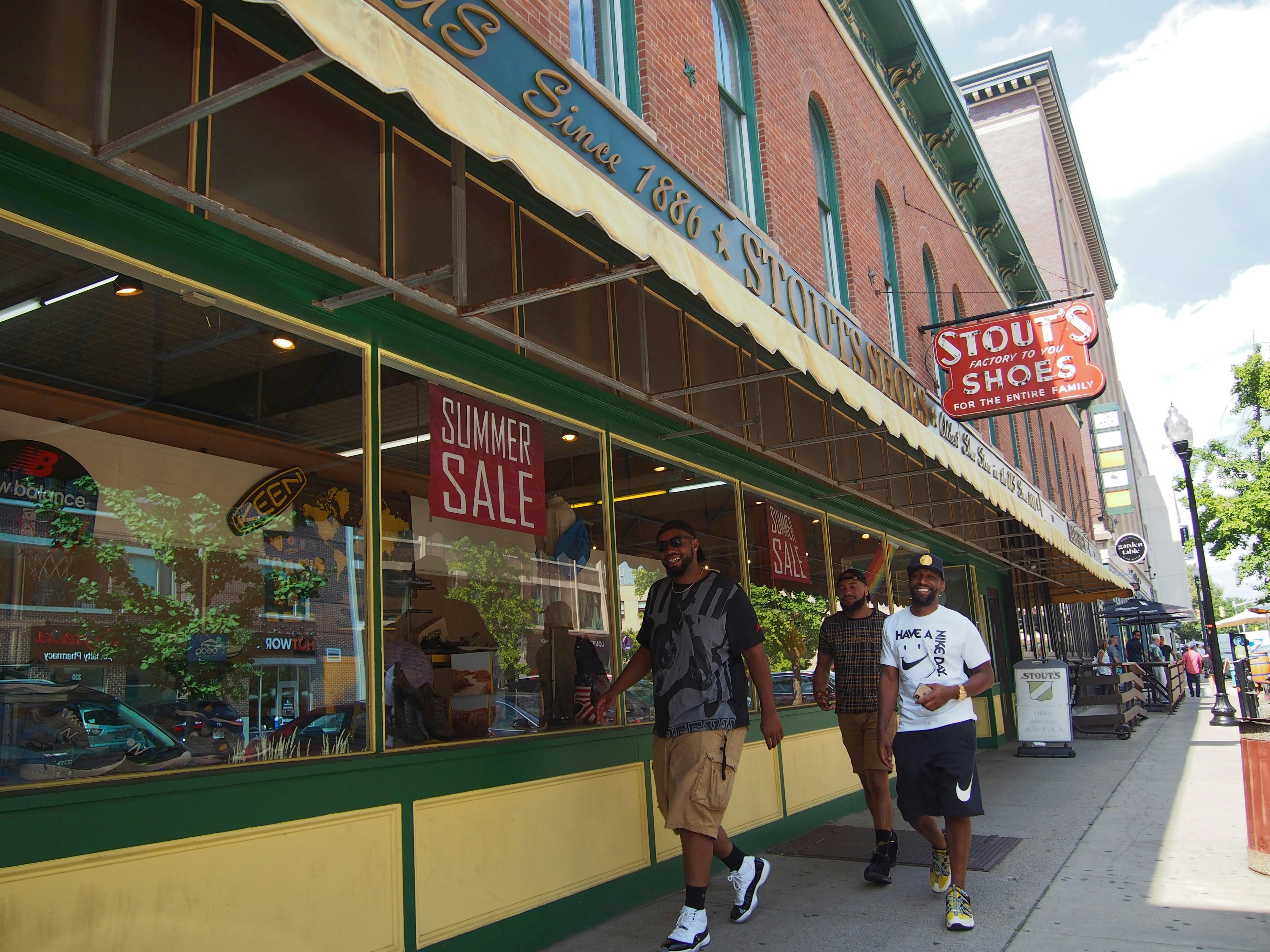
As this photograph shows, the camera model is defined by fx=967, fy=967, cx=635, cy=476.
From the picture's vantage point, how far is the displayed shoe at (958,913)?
480cm

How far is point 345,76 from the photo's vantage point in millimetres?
4535

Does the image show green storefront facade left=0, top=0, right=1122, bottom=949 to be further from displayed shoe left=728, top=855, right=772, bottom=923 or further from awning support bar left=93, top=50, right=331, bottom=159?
displayed shoe left=728, top=855, right=772, bottom=923

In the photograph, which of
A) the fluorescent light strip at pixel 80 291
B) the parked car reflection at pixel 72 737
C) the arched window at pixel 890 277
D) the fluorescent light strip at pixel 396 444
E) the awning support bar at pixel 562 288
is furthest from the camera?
the arched window at pixel 890 277

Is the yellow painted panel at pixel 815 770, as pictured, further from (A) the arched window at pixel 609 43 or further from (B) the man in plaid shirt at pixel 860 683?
(A) the arched window at pixel 609 43

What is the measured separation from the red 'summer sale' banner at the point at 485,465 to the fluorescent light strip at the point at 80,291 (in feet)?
5.18

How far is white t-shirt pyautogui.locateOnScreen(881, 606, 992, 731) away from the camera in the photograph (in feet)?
16.7

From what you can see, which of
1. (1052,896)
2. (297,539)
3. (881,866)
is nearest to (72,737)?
(297,539)

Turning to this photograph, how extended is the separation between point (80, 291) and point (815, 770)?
22.4ft

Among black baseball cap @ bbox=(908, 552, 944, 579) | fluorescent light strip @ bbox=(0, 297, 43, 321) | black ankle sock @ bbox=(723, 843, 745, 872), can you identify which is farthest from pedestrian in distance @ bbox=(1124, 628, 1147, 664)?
fluorescent light strip @ bbox=(0, 297, 43, 321)

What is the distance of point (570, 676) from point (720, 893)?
5.29ft

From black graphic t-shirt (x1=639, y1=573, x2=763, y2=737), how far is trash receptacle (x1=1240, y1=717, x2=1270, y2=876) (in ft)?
10.8

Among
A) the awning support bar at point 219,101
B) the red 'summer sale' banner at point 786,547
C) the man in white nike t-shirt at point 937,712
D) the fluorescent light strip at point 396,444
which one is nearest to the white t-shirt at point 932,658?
the man in white nike t-shirt at point 937,712

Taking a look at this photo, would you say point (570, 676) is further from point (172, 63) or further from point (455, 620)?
point (172, 63)

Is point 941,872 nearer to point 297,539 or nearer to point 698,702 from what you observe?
point 698,702
